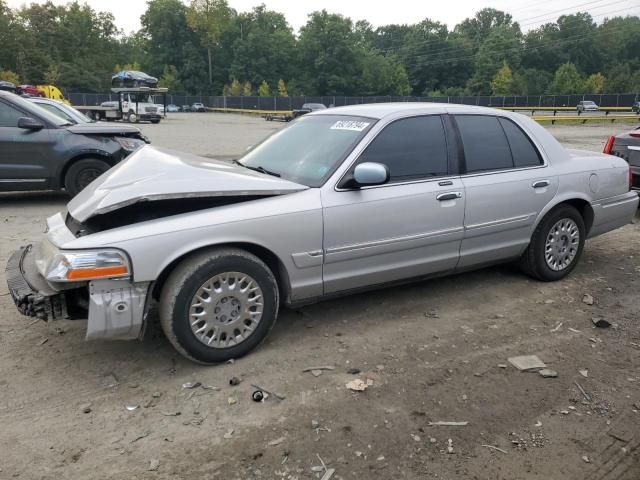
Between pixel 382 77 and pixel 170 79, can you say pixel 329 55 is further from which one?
pixel 170 79

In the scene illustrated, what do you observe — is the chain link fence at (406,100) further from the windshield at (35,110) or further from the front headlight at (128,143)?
the windshield at (35,110)

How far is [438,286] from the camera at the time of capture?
4.85 metres

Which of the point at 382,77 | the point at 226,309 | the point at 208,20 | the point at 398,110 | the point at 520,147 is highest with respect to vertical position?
the point at 208,20

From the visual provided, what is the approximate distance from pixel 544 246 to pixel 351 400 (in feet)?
8.89

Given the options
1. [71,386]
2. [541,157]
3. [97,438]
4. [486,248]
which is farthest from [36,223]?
[541,157]

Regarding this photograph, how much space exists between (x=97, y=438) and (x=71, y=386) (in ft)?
1.98

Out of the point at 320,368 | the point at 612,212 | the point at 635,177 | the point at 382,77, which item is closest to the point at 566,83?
the point at 382,77

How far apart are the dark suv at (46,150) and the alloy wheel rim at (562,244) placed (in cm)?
643

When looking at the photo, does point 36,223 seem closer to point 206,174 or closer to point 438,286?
point 206,174

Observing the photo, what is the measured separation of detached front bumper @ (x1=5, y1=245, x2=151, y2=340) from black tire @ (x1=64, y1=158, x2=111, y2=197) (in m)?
5.24

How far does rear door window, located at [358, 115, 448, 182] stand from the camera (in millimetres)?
3934

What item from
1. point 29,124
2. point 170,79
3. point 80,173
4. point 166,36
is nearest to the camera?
point 29,124

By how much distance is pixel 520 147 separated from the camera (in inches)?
184

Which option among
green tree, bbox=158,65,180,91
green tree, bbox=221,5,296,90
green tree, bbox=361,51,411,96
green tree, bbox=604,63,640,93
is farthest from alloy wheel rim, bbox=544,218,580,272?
green tree, bbox=221,5,296,90
